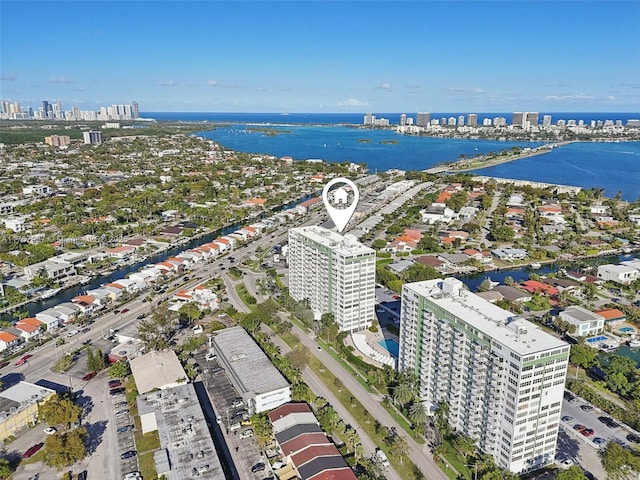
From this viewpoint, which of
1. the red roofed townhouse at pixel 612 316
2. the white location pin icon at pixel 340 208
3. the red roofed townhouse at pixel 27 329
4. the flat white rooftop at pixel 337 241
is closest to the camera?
the flat white rooftop at pixel 337 241

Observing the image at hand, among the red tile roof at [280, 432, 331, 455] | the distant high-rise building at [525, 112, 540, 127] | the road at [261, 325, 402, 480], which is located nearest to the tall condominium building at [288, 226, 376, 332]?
the road at [261, 325, 402, 480]

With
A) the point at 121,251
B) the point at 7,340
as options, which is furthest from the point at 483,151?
the point at 7,340

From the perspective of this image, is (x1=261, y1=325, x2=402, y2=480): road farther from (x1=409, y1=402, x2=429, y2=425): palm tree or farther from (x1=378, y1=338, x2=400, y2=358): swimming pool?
(x1=378, y1=338, x2=400, y2=358): swimming pool

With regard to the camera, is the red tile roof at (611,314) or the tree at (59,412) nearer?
the tree at (59,412)

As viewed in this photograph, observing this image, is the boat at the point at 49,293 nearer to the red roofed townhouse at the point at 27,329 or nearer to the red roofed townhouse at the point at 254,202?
the red roofed townhouse at the point at 27,329

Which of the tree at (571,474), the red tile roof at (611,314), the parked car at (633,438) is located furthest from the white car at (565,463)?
the red tile roof at (611,314)
